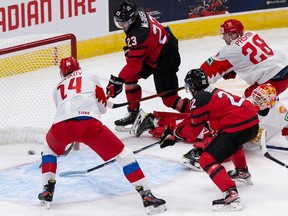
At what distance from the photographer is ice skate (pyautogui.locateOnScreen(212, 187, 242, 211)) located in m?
5.38

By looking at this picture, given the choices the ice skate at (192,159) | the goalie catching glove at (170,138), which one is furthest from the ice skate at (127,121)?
the goalie catching glove at (170,138)

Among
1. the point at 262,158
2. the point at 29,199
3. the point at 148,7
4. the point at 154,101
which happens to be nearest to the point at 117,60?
the point at 148,7

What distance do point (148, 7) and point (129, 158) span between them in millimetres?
4461

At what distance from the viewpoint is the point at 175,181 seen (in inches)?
238

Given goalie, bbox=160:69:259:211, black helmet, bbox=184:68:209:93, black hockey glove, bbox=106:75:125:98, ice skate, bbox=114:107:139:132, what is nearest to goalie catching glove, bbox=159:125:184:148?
goalie, bbox=160:69:259:211

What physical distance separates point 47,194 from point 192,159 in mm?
1203

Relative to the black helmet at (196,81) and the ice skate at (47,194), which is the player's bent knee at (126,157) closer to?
the ice skate at (47,194)

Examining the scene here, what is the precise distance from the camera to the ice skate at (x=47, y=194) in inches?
216

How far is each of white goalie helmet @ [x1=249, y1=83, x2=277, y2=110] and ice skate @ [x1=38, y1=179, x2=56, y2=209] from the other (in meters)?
1.59

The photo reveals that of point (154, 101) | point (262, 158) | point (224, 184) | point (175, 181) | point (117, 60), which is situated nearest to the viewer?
point (224, 184)

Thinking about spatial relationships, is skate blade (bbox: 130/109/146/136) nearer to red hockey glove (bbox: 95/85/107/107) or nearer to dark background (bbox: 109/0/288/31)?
red hockey glove (bbox: 95/85/107/107)

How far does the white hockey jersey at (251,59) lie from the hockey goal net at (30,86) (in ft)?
3.79

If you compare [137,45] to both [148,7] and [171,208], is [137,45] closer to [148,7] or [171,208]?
[171,208]

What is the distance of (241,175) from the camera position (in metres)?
5.86
